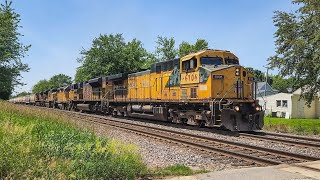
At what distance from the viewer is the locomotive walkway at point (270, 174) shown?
676 cm

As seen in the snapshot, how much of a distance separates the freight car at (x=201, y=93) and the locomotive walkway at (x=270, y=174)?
7.35 meters

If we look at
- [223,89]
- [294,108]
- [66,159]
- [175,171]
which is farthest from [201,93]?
[294,108]

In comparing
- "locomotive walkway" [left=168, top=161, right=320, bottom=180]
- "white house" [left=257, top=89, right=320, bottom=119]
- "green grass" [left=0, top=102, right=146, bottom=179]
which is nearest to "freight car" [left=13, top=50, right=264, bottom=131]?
"locomotive walkway" [left=168, top=161, right=320, bottom=180]

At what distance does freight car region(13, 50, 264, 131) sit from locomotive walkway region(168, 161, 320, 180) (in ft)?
24.1

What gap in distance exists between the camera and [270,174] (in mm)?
7047

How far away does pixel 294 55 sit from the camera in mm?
24344

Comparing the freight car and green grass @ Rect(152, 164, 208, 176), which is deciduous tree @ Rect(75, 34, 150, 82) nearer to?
the freight car

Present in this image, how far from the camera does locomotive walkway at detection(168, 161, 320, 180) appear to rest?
6762 millimetres

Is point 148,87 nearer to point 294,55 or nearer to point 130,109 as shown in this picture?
point 130,109

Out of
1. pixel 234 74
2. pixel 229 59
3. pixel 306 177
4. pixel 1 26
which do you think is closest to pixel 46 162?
pixel 306 177

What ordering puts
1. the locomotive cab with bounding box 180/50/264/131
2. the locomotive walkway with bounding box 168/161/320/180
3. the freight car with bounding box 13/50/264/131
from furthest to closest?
the freight car with bounding box 13/50/264/131 → the locomotive cab with bounding box 180/50/264/131 → the locomotive walkway with bounding box 168/161/320/180

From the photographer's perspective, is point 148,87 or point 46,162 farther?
point 148,87

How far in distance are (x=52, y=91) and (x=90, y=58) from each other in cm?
750

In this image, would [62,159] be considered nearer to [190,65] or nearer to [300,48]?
[190,65]
